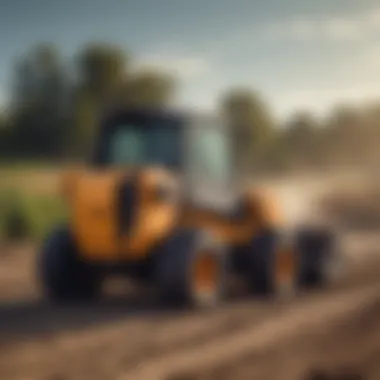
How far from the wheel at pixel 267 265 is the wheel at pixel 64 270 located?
2.42 ft

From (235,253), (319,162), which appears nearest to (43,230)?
(235,253)

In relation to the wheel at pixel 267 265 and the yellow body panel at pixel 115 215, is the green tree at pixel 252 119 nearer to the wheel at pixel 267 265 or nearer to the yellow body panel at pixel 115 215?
the yellow body panel at pixel 115 215

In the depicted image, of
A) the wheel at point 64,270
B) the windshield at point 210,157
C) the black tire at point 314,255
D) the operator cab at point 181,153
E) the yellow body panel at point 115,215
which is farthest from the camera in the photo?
the black tire at point 314,255

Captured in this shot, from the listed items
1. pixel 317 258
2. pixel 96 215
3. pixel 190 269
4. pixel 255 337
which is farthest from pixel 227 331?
pixel 317 258

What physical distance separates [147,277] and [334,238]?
1.07m

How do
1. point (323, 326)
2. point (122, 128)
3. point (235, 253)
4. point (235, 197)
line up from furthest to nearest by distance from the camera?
point (235, 253) < point (235, 197) < point (122, 128) < point (323, 326)

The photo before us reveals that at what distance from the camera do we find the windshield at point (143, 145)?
473cm

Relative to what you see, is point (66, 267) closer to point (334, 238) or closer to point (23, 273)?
point (23, 273)

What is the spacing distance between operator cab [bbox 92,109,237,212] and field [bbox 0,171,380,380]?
29 centimetres

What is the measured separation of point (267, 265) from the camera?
533cm

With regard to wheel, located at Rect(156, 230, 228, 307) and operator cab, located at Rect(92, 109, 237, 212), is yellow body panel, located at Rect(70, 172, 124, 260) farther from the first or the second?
wheel, located at Rect(156, 230, 228, 307)

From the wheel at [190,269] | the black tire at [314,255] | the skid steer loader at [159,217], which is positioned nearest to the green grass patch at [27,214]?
the skid steer loader at [159,217]

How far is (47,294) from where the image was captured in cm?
533

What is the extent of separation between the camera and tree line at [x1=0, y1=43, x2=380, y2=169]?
350cm
